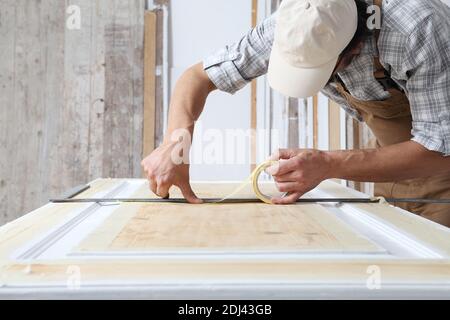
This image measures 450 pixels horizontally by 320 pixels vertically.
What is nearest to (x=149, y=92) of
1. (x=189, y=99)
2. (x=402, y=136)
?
(x=189, y=99)

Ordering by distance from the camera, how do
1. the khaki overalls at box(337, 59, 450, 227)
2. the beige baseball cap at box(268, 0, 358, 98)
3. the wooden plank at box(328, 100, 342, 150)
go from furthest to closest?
the wooden plank at box(328, 100, 342, 150), the khaki overalls at box(337, 59, 450, 227), the beige baseball cap at box(268, 0, 358, 98)

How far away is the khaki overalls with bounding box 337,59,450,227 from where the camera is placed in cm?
176

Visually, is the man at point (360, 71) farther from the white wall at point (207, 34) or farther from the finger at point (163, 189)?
the white wall at point (207, 34)

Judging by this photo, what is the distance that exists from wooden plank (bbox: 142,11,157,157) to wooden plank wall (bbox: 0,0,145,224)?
0.04m

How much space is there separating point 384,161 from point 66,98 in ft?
8.16

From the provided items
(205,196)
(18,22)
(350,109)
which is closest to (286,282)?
(205,196)

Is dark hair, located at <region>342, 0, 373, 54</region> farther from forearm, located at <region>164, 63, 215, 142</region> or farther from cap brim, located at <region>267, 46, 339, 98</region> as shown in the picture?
forearm, located at <region>164, 63, 215, 142</region>

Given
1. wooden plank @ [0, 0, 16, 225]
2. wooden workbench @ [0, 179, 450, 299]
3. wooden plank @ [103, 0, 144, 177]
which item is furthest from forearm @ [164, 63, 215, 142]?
wooden plank @ [0, 0, 16, 225]

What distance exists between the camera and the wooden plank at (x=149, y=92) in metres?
3.30

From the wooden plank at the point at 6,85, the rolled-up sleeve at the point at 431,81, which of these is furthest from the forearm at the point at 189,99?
the wooden plank at the point at 6,85

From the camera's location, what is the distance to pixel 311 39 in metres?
1.29

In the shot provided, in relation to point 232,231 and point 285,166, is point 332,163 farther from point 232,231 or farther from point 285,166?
point 232,231

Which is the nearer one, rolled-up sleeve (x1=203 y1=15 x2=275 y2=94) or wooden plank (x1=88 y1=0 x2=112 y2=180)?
rolled-up sleeve (x1=203 y1=15 x2=275 y2=94)

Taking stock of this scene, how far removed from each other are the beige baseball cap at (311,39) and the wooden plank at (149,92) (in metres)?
1.98
